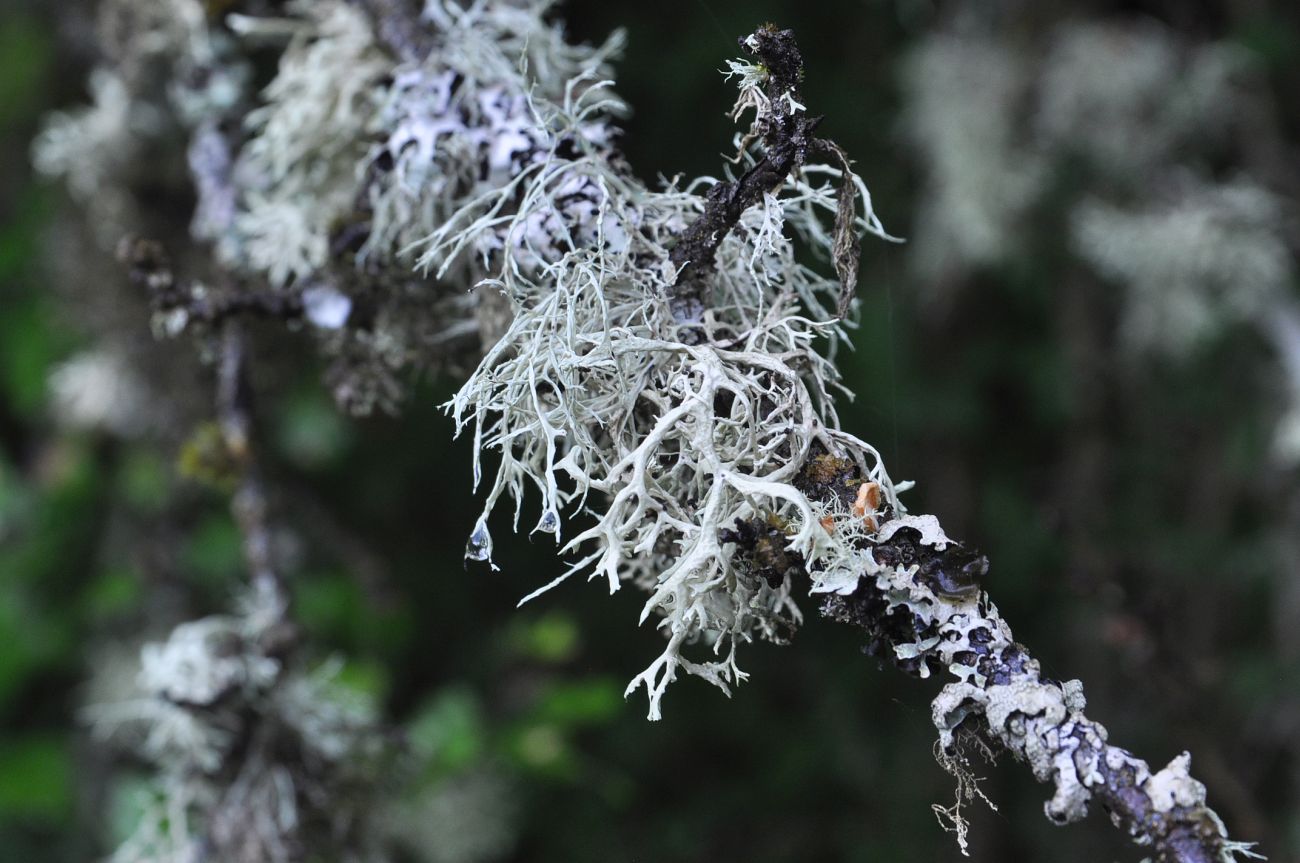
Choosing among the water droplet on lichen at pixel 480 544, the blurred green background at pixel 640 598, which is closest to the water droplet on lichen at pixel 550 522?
the water droplet on lichen at pixel 480 544

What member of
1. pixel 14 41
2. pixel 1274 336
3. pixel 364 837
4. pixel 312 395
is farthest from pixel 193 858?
pixel 1274 336

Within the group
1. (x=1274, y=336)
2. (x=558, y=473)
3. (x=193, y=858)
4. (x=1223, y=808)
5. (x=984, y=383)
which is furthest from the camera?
(x=984, y=383)

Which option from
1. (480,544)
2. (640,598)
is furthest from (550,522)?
(640,598)

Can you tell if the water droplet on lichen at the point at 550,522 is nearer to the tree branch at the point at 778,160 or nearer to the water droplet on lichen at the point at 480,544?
the water droplet on lichen at the point at 480,544

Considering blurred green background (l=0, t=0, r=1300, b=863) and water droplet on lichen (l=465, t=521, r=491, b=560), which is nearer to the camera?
water droplet on lichen (l=465, t=521, r=491, b=560)

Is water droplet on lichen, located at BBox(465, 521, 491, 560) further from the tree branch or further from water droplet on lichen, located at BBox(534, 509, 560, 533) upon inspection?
the tree branch

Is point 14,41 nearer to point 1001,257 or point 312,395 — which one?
point 312,395

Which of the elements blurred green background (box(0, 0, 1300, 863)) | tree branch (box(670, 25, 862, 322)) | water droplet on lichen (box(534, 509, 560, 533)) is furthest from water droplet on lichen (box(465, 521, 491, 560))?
blurred green background (box(0, 0, 1300, 863))

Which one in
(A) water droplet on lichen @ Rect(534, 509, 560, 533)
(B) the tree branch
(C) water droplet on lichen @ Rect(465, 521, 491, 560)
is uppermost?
(B) the tree branch

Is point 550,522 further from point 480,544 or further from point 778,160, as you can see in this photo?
Answer: point 778,160
